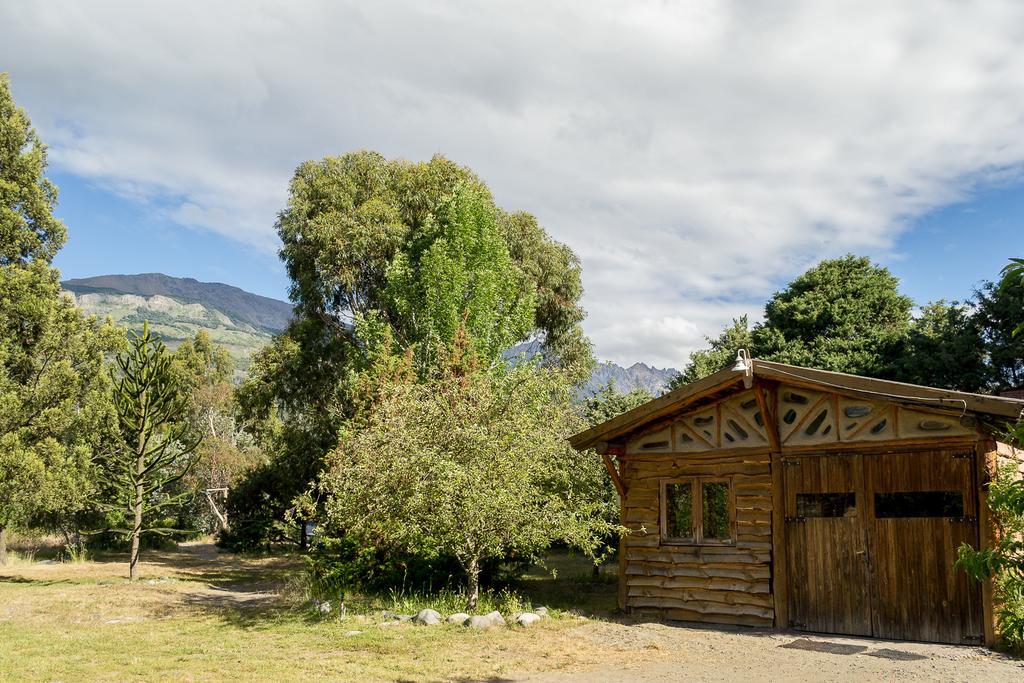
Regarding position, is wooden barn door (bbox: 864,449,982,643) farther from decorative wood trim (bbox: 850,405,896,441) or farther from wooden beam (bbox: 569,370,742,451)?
wooden beam (bbox: 569,370,742,451)

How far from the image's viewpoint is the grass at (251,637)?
30.3ft

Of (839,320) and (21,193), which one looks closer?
(21,193)

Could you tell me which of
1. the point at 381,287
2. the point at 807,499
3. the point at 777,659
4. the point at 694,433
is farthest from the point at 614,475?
the point at 381,287

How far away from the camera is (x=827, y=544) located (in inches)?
477

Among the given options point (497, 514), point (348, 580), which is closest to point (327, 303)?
point (348, 580)

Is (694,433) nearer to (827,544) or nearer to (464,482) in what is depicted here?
(827,544)

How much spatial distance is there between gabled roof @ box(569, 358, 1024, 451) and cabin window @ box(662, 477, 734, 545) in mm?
1404

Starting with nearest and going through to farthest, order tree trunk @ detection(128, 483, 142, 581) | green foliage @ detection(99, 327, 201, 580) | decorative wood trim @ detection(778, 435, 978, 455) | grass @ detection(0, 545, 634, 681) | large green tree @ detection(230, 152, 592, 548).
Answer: grass @ detection(0, 545, 634, 681) < decorative wood trim @ detection(778, 435, 978, 455) < tree trunk @ detection(128, 483, 142, 581) < green foliage @ detection(99, 327, 201, 580) < large green tree @ detection(230, 152, 592, 548)

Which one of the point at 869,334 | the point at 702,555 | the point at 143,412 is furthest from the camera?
the point at 869,334

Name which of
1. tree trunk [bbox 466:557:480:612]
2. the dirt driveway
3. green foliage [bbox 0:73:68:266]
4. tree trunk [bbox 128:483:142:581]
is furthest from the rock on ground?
green foliage [bbox 0:73:68:266]

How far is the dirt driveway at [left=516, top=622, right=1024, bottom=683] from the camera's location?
895 cm

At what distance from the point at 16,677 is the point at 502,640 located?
618cm

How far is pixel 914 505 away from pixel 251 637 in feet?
36.5

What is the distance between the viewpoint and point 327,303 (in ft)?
90.4
